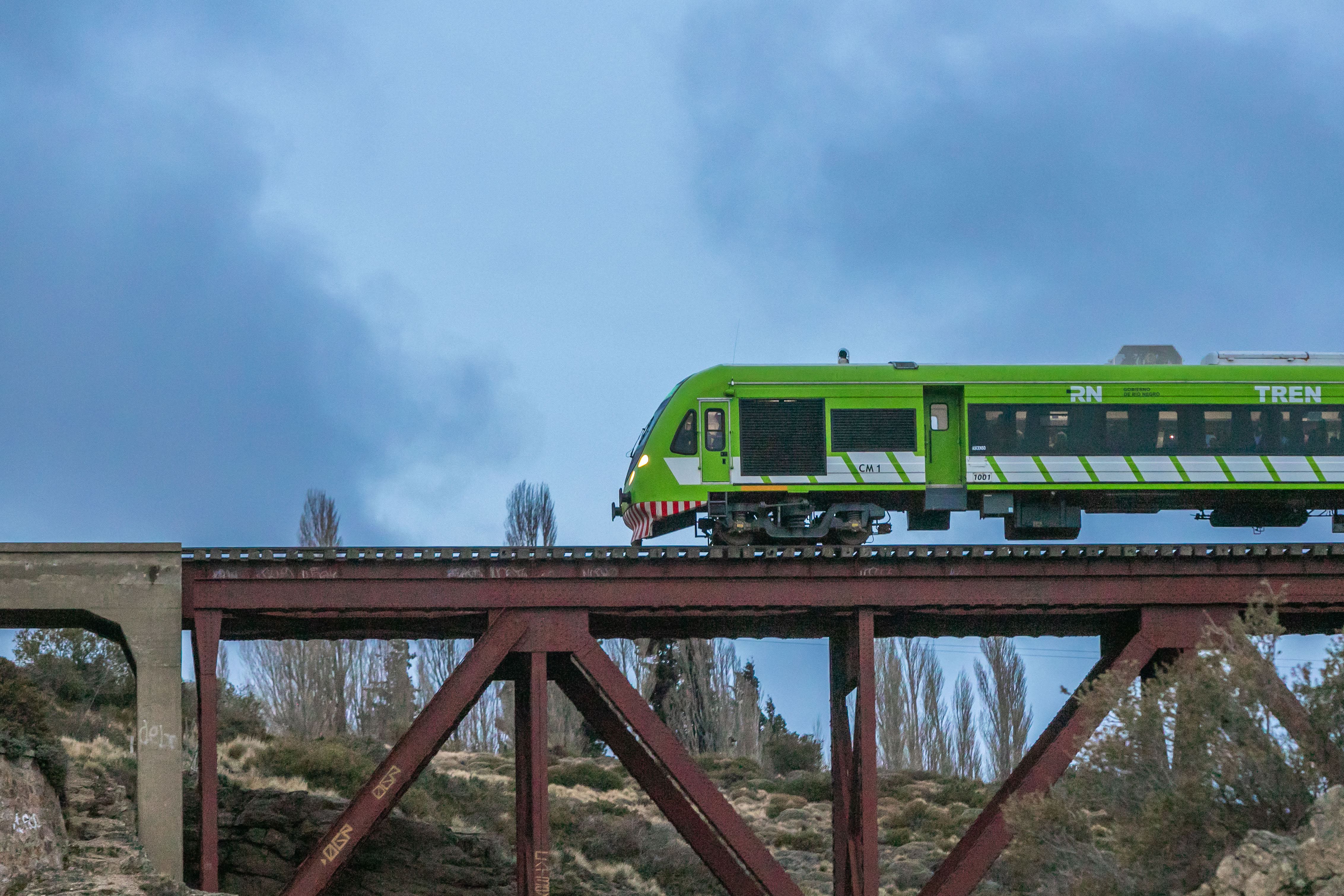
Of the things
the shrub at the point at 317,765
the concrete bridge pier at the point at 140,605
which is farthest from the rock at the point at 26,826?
the shrub at the point at 317,765

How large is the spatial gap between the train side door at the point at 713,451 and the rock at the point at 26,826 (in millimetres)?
11282

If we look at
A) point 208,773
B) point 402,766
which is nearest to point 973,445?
point 402,766

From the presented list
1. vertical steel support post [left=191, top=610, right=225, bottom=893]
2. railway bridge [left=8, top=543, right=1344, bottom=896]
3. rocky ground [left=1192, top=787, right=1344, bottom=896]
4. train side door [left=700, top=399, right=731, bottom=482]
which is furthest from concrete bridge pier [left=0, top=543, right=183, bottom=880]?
rocky ground [left=1192, top=787, right=1344, bottom=896]

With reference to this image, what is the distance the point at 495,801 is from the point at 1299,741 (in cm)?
2760

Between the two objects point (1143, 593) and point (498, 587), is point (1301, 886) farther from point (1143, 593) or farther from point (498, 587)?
point (498, 587)

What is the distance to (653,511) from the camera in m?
26.5

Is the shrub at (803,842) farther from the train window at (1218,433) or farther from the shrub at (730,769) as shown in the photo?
the train window at (1218,433)

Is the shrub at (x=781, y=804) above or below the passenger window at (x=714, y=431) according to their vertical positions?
below

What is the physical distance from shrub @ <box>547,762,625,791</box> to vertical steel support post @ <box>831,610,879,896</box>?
22.4 metres

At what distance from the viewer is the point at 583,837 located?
138ft

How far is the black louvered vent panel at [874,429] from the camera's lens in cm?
2656

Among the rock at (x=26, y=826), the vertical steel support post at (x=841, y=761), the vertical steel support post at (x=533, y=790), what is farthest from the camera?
the vertical steel support post at (x=841, y=761)

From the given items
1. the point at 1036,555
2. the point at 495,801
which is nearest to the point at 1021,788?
the point at 1036,555

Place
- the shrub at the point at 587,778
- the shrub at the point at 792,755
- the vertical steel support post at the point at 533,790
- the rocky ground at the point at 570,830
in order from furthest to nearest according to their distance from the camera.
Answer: the shrub at the point at 792,755, the shrub at the point at 587,778, the rocky ground at the point at 570,830, the vertical steel support post at the point at 533,790
